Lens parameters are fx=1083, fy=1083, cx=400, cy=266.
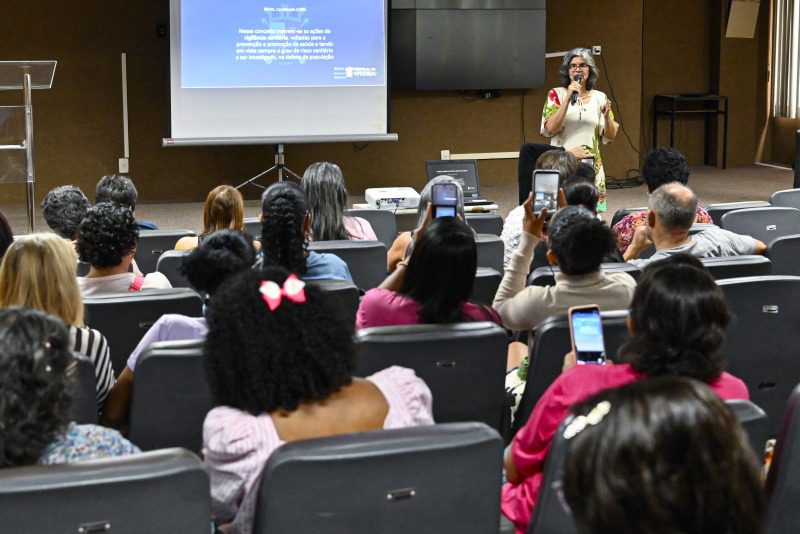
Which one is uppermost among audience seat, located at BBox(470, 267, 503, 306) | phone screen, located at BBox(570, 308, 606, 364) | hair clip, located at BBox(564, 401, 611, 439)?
hair clip, located at BBox(564, 401, 611, 439)

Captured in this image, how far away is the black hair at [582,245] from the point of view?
127 inches

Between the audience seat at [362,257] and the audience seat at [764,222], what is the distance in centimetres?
178

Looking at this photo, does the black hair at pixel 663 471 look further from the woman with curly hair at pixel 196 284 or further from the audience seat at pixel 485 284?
the audience seat at pixel 485 284

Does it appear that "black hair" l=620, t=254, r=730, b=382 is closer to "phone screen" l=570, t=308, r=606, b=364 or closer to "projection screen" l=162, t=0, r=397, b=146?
"phone screen" l=570, t=308, r=606, b=364

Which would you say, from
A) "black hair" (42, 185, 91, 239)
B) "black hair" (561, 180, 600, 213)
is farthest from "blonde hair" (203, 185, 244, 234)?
"black hair" (561, 180, 600, 213)

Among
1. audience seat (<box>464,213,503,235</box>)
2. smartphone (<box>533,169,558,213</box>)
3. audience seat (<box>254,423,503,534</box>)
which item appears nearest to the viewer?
audience seat (<box>254,423,503,534</box>)

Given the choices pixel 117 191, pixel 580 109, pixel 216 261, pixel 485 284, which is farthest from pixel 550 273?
pixel 580 109

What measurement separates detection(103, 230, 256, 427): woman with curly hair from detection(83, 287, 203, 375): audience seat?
2.8 inches

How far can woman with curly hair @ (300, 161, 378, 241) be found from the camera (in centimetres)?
491

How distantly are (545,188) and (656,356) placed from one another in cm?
195

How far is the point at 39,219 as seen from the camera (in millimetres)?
8891

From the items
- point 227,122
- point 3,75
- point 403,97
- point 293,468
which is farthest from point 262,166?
point 293,468

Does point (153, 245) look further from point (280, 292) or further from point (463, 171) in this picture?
point (463, 171)

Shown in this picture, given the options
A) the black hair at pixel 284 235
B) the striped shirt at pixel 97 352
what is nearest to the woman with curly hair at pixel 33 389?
the striped shirt at pixel 97 352
